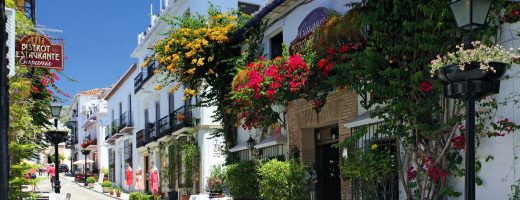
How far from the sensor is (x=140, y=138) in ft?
101

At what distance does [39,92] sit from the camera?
10.8 meters

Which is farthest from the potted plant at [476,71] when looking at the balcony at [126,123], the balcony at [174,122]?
the balcony at [126,123]

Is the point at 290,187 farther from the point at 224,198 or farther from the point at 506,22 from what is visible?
the point at 506,22

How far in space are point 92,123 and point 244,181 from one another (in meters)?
42.4

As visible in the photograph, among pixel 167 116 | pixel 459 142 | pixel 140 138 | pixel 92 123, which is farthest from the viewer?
pixel 92 123

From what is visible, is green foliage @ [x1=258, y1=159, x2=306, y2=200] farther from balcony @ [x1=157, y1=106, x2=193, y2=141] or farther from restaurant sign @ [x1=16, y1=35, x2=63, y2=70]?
balcony @ [x1=157, y1=106, x2=193, y2=141]

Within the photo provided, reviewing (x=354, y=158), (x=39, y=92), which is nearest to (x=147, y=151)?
(x=39, y=92)

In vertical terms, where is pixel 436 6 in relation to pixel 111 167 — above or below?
above

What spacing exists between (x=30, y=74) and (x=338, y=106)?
17.0ft

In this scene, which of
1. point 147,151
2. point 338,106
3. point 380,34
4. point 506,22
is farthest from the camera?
point 147,151

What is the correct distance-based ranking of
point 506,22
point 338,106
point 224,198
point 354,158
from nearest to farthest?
point 506,22, point 354,158, point 338,106, point 224,198

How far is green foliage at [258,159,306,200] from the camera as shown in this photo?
10.8 meters

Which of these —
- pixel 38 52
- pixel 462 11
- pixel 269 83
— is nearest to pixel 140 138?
pixel 269 83

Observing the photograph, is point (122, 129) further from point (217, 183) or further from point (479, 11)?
point (479, 11)
